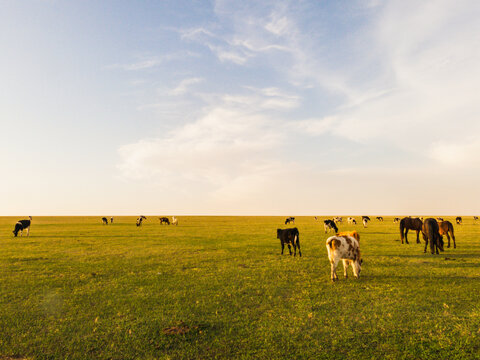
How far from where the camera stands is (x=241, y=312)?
819 centimetres

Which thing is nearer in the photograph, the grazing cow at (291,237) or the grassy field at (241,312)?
the grassy field at (241,312)

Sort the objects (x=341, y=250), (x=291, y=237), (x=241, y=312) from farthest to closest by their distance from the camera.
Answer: (x=291, y=237) → (x=341, y=250) → (x=241, y=312)

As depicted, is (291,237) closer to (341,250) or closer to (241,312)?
(341,250)

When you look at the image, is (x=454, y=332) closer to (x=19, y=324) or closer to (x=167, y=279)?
(x=167, y=279)

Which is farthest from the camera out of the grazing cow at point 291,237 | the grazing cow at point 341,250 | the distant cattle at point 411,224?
the distant cattle at point 411,224

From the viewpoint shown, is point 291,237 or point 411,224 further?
point 411,224

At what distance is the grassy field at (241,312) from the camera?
6133mm

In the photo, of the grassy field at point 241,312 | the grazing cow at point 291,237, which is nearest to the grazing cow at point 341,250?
the grassy field at point 241,312

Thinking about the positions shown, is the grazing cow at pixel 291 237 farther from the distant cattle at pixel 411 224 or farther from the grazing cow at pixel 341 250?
→ the distant cattle at pixel 411 224

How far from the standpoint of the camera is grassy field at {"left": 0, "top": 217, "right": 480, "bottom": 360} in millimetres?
6133

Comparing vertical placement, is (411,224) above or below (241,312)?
above

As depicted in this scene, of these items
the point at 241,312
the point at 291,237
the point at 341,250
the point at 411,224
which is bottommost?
the point at 241,312

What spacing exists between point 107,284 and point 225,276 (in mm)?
5324

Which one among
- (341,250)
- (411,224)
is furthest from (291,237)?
(411,224)
